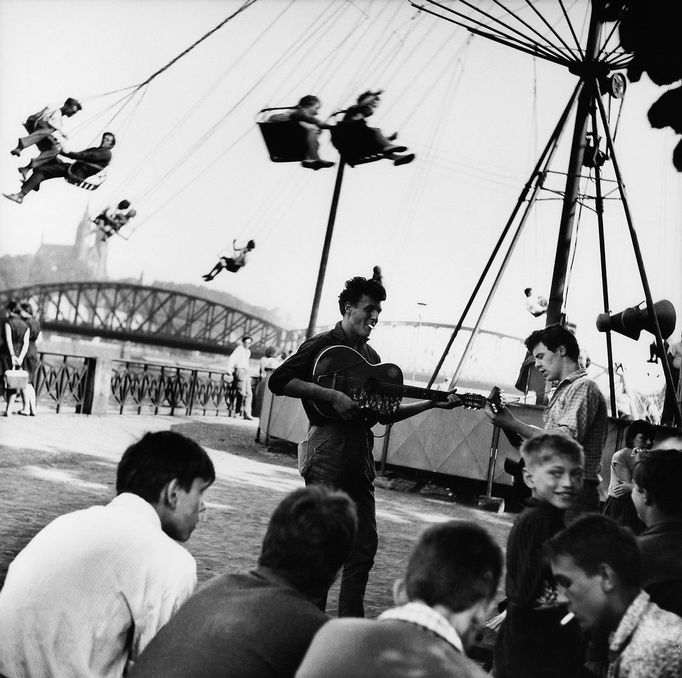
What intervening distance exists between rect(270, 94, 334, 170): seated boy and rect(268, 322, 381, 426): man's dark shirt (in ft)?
20.0

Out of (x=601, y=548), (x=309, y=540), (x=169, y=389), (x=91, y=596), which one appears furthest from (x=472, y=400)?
(x=169, y=389)

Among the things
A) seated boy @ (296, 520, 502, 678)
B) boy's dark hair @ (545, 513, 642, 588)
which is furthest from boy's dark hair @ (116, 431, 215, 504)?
boy's dark hair @ (545, 513, 642, 588)

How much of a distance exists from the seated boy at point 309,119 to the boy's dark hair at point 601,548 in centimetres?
816

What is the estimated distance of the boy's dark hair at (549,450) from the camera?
307 centimetres

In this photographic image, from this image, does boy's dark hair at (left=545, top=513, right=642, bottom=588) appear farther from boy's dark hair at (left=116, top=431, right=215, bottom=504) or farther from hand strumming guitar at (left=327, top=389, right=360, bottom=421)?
hand strumming guitar at (left=327, top=389, right=360, bottom=421)

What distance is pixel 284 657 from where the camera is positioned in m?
1.72

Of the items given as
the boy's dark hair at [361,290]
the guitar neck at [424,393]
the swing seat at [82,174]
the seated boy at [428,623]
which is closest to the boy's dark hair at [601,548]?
the seated boy at [428,623]

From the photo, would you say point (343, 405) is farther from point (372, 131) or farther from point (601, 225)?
point (372, 131)

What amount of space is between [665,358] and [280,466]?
17.7 ft

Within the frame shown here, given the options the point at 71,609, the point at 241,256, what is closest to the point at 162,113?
the point at 241,256

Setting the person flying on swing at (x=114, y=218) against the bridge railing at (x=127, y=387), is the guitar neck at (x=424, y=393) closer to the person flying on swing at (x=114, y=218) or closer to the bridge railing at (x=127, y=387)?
the person flying on swing at (x=114, y=218)

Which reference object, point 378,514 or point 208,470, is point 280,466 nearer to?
point 378,514

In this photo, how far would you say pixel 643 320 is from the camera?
8055 mm

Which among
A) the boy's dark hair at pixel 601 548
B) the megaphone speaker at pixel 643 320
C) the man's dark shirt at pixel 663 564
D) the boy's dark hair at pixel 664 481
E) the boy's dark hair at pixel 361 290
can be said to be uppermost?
the megaphone speaker at pixel 643 320
